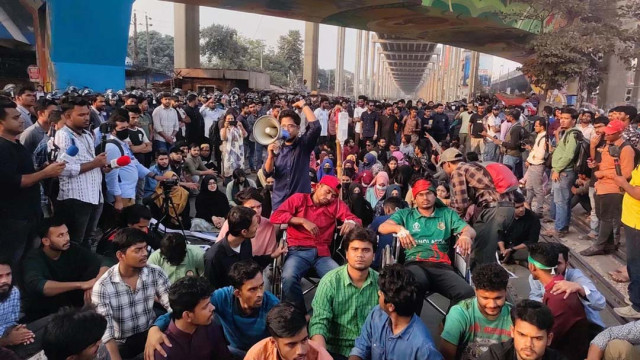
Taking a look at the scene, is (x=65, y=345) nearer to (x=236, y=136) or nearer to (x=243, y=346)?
(x=243, y=346)

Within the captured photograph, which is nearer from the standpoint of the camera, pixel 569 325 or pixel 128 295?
pixel 569 325

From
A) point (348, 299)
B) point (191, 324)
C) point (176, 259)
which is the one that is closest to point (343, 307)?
point (348, 299)

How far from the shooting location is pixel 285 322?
219 centimetres

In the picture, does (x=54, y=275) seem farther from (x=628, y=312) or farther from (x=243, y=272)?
(x=628, y=312)

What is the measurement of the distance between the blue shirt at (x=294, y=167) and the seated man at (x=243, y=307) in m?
1.85

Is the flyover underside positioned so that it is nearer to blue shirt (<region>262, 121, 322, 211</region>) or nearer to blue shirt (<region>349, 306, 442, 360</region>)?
blue shirt (<region>262, 121, 322, 211</region>)

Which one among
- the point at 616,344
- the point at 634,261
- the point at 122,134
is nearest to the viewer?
the point at 616,344

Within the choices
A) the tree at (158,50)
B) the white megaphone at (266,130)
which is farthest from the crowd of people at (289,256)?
the tree at (158,50)

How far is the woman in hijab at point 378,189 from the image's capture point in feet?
19.5

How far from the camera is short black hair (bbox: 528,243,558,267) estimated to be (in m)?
2.80

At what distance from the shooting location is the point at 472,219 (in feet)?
14.7

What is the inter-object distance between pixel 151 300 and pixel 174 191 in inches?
101

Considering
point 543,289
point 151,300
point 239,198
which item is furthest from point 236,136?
point 543,289

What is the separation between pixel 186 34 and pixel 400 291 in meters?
27.0
